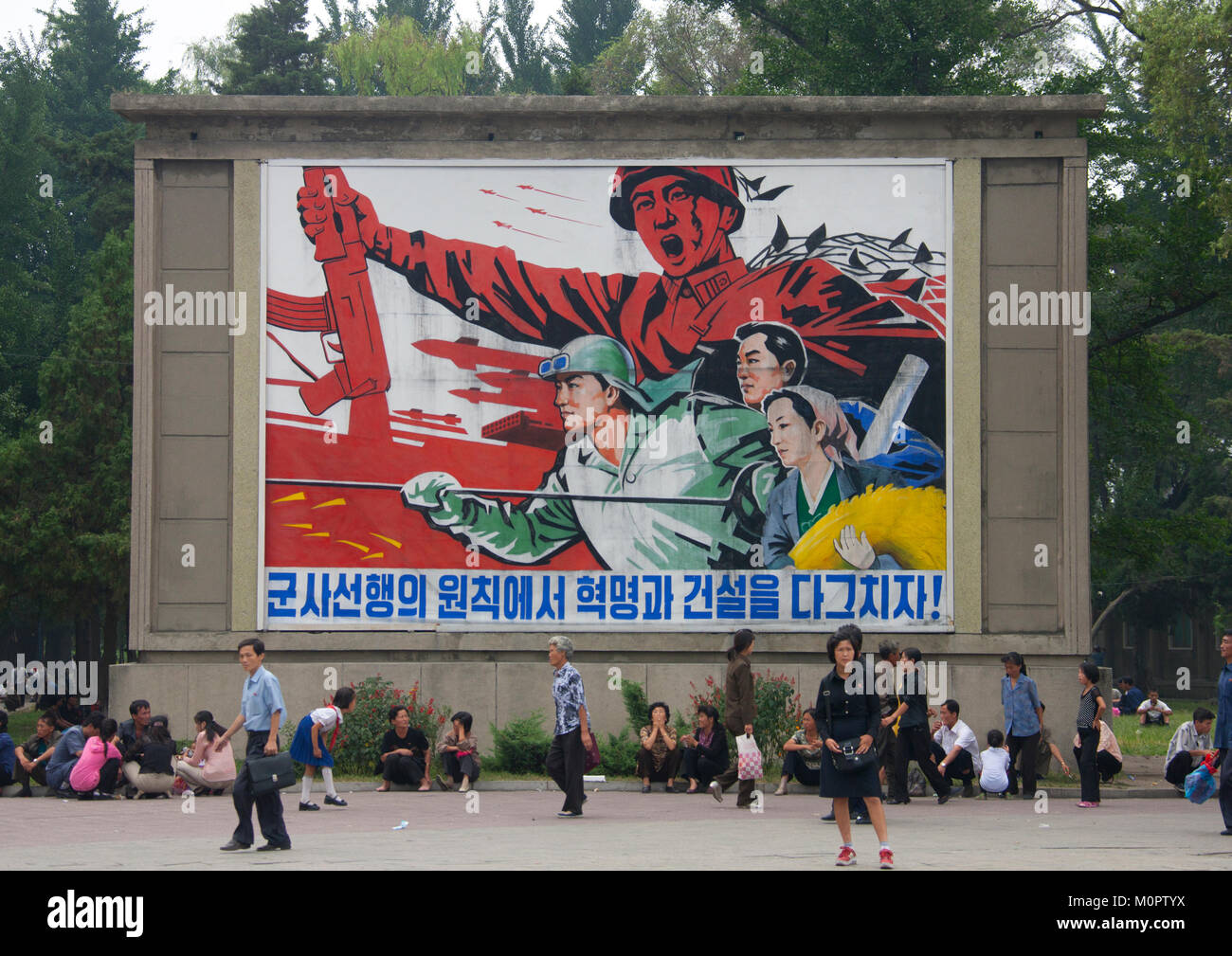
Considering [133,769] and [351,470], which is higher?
[351,470]

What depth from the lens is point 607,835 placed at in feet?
46.9

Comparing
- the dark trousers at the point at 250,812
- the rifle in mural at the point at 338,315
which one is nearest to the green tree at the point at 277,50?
the rifle in mural at the point at 338,315

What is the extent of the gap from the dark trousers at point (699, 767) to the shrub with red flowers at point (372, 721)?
351cm

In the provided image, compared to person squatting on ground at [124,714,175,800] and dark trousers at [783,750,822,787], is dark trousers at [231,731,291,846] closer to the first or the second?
person squatting on ground at [124,714,175,800]

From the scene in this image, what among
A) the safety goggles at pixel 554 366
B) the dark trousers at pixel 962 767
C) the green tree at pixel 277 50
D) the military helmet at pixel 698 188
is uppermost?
the green tree at pixel 277 50

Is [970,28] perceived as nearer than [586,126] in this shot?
No

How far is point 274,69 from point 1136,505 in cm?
3529

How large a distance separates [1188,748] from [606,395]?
907cm

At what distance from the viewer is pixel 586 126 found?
73.7 feet

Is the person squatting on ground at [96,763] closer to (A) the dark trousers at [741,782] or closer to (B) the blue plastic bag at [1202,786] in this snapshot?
(A) the dark trousers at [741,782]

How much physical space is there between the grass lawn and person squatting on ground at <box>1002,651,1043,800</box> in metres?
5.12

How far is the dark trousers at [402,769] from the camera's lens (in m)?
19.4
